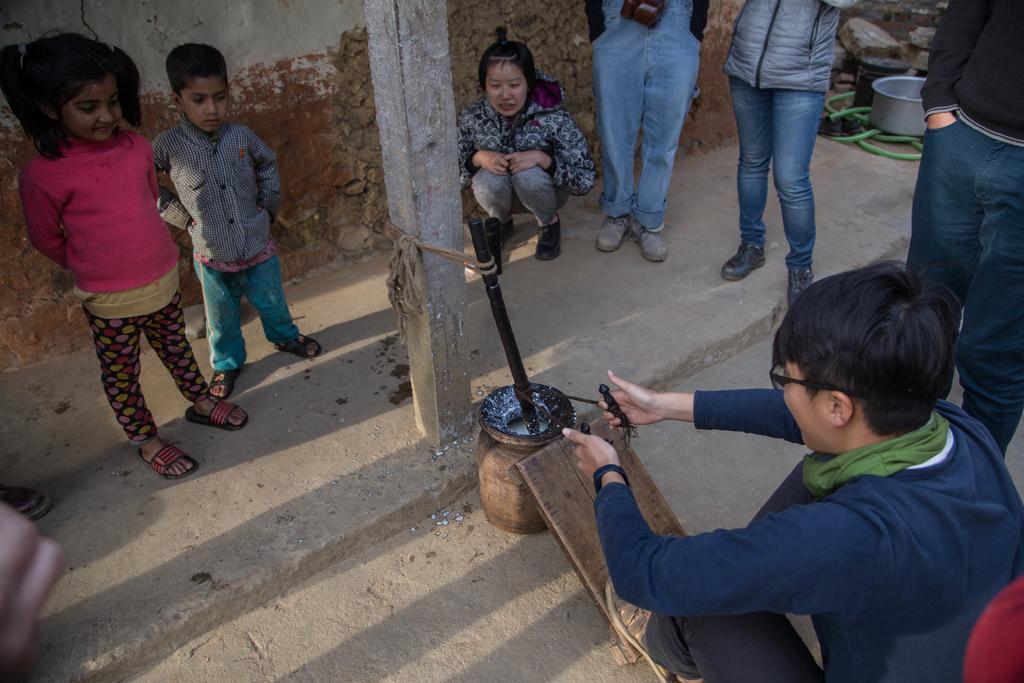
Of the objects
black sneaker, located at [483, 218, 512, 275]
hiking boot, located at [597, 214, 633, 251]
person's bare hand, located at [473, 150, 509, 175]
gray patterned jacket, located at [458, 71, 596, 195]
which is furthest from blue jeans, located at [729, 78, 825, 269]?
black sneaker, located at [483, 218, 512, 275]

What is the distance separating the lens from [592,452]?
6.16ft

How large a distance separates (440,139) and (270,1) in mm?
1616

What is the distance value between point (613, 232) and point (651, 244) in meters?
0.22

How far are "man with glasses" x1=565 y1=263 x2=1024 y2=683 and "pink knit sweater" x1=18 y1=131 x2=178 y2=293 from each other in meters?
1.81

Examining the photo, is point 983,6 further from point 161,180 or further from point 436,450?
point 161,180

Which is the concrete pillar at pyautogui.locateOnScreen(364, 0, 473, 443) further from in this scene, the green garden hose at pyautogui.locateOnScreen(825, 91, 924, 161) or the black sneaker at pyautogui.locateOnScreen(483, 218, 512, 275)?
the green garden hose at pyautogui.locateOnScreen(825, 91, 924, 161)

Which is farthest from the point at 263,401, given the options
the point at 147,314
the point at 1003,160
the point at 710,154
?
the point at 710,154

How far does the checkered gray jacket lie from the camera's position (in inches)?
109

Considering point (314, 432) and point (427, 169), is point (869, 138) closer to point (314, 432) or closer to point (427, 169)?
point (427, 169)

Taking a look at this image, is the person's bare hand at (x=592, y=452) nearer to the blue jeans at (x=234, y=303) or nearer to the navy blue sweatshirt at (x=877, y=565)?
the navy blue sweatshirt at (x=877, y=565)

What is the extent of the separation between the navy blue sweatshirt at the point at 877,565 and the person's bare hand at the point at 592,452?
304 mm

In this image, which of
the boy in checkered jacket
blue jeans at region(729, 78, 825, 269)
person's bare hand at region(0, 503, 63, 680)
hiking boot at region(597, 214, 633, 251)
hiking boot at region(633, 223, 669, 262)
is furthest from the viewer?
hiking boot at region(597, 214, 633, 251)

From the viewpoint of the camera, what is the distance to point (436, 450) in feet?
9.25

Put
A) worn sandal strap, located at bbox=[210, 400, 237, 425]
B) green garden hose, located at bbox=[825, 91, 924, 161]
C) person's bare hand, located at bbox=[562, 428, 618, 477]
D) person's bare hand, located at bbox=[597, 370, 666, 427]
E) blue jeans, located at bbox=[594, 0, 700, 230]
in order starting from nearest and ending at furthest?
person's bare hand, located at bbox=[562, 428, 618, 477] < person's bare hand, located at bbox=[597, 370, 666, 427] < worn sandal strap, located at bbox=[210, 400, 237, 425] < blue jeans, located at bbox=[594, 0, 700, 230] < green garden hose, located at bbox=[825, 91, 924, 161]
